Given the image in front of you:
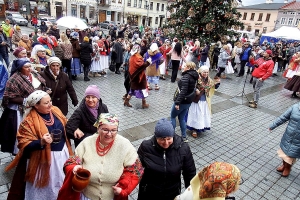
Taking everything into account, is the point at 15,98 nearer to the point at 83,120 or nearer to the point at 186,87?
the point at 83,120

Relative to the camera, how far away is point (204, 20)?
12.0m

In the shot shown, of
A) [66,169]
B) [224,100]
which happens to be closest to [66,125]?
[66,169]

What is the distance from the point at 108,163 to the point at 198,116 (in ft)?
12.3

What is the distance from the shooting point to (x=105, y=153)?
2295 mm

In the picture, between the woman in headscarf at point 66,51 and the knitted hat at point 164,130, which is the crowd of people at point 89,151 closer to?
the knitted hat at point 164,130

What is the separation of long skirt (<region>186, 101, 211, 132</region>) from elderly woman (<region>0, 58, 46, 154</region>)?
347cm

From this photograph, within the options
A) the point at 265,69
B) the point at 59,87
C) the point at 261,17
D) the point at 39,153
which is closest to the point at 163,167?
the point at 39,153

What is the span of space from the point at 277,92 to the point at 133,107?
752cm

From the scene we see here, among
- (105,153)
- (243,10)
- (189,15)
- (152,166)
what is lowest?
(152,166)

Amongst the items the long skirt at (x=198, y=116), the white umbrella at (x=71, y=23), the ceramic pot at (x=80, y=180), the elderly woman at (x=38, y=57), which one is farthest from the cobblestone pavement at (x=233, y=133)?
the white umbrella at (x=71, y=23)

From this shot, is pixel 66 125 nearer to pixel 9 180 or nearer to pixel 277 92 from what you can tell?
pixel 9 180

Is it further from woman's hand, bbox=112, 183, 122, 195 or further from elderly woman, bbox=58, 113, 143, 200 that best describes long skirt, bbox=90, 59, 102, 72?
woman's hand, bbox=112, 183, 122, 195

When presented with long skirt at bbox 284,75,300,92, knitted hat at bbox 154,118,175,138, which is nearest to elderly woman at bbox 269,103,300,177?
knitted hat at bbox 154,118,175,138

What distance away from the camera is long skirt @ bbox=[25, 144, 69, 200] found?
2.90 m
